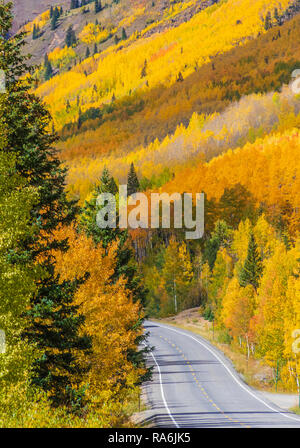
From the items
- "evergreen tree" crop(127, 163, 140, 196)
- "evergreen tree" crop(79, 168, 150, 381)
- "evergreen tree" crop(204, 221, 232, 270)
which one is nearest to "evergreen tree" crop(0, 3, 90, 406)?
"evergreen tree" crop(79, 168, 150, 381)

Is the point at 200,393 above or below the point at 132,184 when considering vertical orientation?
below

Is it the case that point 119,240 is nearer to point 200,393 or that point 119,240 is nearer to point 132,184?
Answer: point 200,393

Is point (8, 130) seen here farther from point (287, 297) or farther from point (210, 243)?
point (210, 243)

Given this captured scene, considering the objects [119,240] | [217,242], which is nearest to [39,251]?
[119,240]

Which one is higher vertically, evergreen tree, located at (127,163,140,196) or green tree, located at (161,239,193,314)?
evergreen tree, located at (127,163,140,196)

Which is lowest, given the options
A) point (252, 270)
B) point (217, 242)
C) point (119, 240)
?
point (252, 270)

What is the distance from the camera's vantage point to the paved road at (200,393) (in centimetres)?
3275

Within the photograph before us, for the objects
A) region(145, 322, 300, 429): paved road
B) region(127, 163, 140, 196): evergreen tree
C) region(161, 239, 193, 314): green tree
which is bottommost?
region(145, 322, 300, 429): paved road

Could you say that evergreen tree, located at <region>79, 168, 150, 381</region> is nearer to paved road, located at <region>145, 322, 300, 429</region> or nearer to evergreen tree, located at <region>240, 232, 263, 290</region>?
paved road, located at <region>145, 322, 300, 429</region>

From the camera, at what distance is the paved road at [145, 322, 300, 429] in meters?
32.8

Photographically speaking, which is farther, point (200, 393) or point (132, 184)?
point (132, 184)

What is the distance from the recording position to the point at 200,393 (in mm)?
43281

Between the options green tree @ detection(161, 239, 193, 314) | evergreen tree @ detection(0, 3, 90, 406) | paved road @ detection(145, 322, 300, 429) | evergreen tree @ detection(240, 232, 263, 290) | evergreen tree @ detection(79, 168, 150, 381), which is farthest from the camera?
green tree @ detection(161, 239, 193, 314)

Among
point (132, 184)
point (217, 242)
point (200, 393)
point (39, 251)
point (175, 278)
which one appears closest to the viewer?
point (39, 251)
